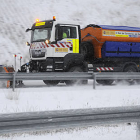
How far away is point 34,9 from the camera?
3148cm

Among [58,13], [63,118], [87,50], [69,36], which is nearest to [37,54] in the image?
[69,36]

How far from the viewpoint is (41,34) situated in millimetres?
11219

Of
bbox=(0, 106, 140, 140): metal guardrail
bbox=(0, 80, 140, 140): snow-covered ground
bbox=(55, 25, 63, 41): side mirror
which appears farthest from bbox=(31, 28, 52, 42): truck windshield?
bbox=(0, 106, 140, 140): metal guardrail

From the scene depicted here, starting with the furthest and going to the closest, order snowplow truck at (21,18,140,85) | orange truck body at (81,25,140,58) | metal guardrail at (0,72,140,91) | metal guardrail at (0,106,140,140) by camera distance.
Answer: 1. orange truck body at (81,25,140,58)
2. snowplow truck at (21,18,140,85)
3. metal guardrail at (0,72,140,91)
4. metal guardrail at (0,106,140,140)

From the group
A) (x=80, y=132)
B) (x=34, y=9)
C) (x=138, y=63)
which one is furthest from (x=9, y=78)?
(x=34, y=9)

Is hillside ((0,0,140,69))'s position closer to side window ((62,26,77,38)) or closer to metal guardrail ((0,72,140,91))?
side window ((62,26,77,38))

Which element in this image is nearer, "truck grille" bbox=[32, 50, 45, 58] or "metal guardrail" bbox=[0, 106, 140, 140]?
"metal guardrail" bbox=[0, 106, 140, 140]

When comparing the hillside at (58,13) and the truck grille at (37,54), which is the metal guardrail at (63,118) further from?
the hillside at (58,13)

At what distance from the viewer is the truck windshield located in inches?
429

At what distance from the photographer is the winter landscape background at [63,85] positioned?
4883 millimetres

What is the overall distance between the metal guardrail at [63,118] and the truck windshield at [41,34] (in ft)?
26.0

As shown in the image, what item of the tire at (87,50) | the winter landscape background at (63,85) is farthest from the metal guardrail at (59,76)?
the tire at (87,50)

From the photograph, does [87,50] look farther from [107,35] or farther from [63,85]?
[63,85]

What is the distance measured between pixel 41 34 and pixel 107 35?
330cm
